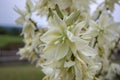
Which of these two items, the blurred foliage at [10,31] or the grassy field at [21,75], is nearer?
the grassy field at [21,75]

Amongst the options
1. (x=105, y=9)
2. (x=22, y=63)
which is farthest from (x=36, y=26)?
(x=22, y=63)

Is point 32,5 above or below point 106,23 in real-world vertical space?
above

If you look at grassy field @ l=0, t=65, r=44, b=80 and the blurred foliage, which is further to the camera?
the blurred foliage

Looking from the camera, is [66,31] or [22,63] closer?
[66,31]

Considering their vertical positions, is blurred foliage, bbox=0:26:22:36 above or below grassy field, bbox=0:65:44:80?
above

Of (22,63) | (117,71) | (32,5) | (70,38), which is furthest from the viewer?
(22,63)

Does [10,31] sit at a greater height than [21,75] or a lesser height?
greater

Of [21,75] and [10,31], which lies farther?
[10,31]

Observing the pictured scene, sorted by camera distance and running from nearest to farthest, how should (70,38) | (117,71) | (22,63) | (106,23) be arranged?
1. (70,38)
2. (106,23)
3. (117,71)
4. (22,63)

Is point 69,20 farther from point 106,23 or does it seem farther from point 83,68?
point 106,23

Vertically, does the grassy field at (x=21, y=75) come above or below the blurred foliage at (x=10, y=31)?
below

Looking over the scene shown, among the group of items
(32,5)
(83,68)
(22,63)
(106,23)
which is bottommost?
(83,68)
